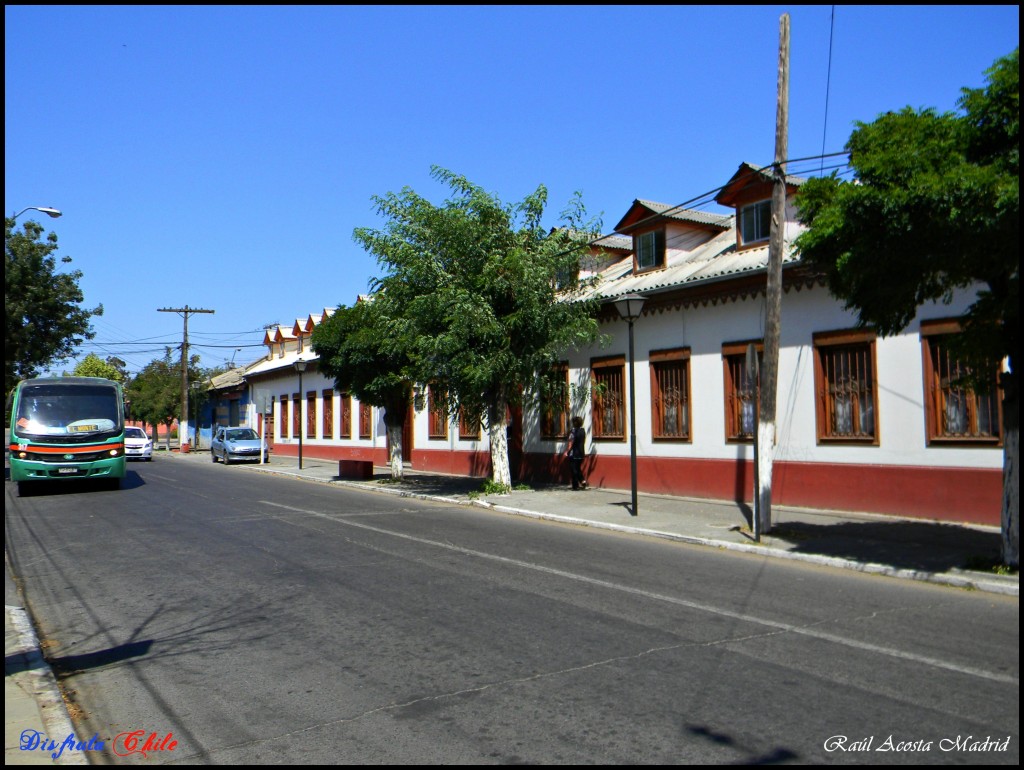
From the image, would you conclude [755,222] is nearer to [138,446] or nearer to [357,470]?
[357,470]

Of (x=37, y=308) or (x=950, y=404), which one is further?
(x=37, y=308)

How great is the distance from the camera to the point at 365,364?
2298cm

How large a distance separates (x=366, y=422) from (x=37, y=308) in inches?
525

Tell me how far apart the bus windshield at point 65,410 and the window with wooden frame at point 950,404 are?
59.4 ft

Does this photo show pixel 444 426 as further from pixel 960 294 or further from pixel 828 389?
pixel 960 294

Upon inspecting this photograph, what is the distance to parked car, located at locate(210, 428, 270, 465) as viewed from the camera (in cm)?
3650

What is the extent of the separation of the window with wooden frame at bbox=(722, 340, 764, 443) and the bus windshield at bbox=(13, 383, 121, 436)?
14.7 m

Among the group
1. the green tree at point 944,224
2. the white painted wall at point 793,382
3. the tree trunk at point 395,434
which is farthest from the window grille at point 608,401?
the green tree at point 944,224

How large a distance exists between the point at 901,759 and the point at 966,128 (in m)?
6.64

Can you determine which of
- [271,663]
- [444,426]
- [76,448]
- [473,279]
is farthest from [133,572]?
[444,426]

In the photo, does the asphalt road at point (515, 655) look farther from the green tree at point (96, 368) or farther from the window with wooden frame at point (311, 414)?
the green tree at point (96, 368)

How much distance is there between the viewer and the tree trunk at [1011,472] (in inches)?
350

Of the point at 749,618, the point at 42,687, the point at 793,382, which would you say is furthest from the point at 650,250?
the point at 42,687

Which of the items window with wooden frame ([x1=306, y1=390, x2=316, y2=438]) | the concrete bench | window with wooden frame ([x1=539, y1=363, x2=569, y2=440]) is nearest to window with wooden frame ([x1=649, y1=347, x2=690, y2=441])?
window with wooden frame ([x1=539, y1=363, x2=569, y2=440])
